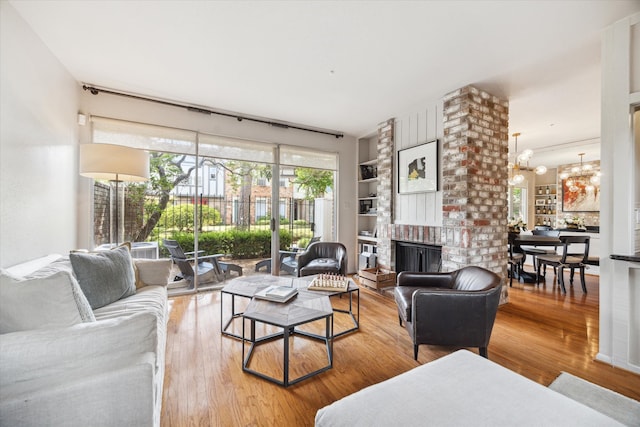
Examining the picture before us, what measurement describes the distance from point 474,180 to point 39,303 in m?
3.76

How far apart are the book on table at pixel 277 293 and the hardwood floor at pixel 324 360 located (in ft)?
1.53

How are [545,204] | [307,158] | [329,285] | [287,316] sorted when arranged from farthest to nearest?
[545,204] < [307,158] < [329,285] < [287,316]

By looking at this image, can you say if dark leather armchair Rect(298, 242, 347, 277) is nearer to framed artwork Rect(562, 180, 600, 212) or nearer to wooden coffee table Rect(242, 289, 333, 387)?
wooden coffee table Rect(242, 289, 333, 387)

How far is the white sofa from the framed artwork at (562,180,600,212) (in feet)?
29.5

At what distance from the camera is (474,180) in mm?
3270

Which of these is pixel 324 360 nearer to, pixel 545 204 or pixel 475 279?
pixel 475 279

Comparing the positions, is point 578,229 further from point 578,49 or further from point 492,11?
point 492,11

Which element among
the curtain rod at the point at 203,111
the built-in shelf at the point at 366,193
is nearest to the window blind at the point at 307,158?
the curtain rod at the point at 203,111

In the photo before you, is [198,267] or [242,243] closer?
[198,267]

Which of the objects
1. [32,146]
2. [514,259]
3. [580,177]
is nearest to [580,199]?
[580,177]

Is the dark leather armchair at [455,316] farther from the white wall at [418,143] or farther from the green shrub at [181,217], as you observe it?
the green shrub at [181,217]

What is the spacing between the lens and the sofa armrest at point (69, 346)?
1.03 meters

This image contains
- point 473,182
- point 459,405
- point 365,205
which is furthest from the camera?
point 365,205

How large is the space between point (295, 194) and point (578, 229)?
6161mm
